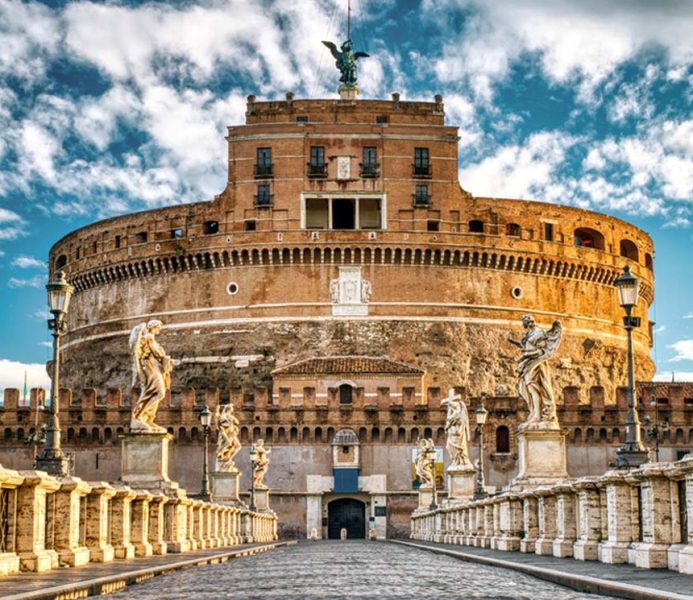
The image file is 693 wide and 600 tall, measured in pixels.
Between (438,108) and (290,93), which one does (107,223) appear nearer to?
(290,93)

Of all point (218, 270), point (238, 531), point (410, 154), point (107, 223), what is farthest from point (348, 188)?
point (238, 531)

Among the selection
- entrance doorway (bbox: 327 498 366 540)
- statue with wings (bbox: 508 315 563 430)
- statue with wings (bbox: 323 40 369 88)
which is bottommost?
entrance doorway (bbox: 327 498 366 540)

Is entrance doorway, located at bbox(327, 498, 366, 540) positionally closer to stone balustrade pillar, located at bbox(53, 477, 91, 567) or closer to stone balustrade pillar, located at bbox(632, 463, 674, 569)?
stone balustrade pillar, located at bbox(53, 477, 91, 567)

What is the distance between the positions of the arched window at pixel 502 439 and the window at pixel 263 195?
19022mm

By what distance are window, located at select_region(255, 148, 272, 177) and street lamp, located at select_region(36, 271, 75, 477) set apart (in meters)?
48.1

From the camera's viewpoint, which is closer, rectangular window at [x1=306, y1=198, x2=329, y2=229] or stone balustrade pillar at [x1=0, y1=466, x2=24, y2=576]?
stone balustrade pillar at [x1=0, y1=466, x2=24, y2=576]

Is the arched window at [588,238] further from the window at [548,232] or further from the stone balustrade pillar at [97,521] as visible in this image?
the stone balustrade pillar at [97,521]

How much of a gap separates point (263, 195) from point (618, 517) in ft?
185

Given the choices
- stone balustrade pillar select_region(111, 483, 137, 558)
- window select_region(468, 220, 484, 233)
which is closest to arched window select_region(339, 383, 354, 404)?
window select_region(468, 220, 484, 233)

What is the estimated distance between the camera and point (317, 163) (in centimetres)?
6675

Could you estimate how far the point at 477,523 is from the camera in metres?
21.9

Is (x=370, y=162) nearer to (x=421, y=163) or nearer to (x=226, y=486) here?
(x=421, y=163)

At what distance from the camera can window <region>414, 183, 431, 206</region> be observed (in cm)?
6625

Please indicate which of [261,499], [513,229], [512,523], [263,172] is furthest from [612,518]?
[513,229]
